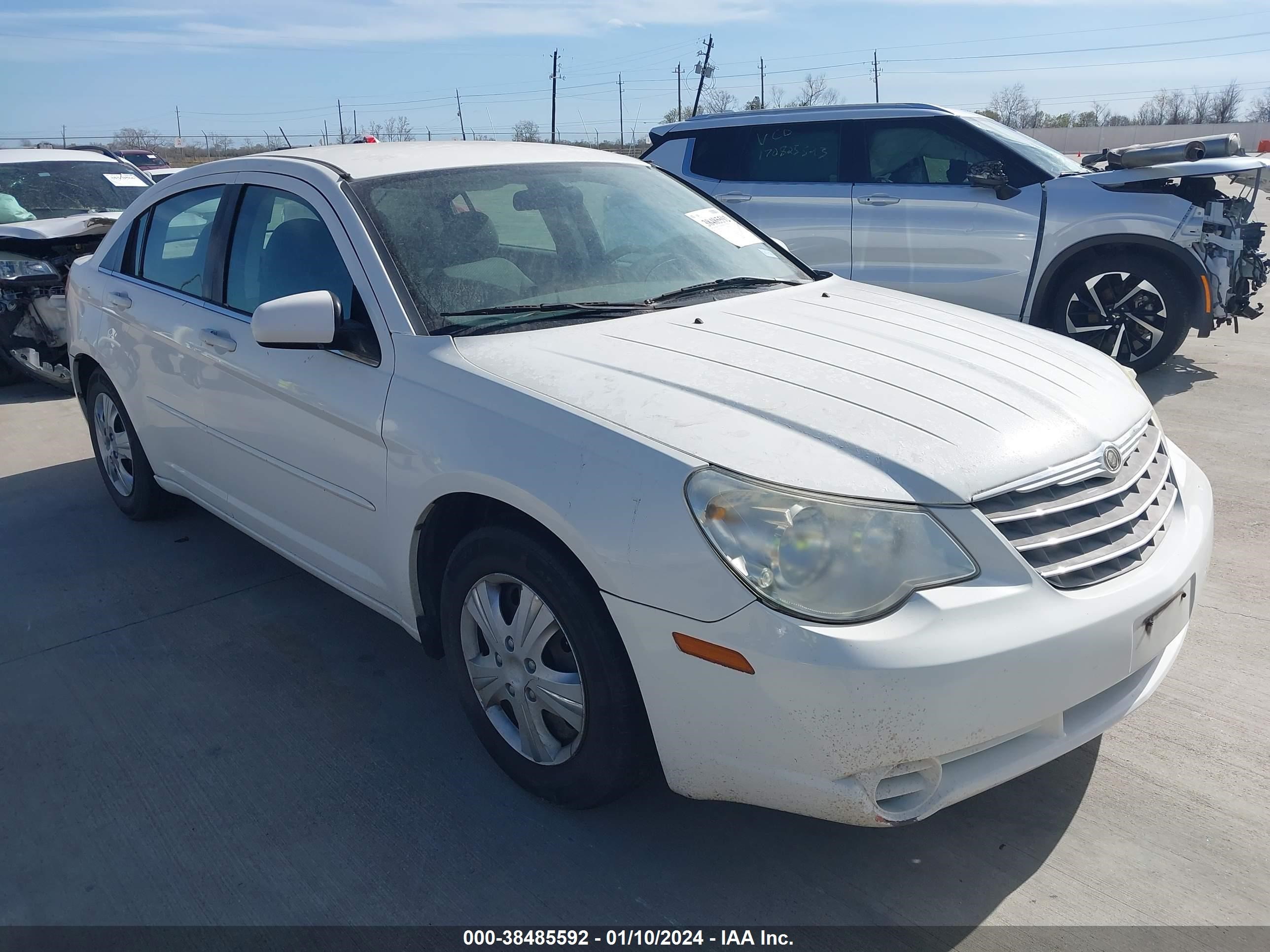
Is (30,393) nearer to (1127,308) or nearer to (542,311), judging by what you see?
(542,311)

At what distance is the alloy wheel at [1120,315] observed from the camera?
7059 mm

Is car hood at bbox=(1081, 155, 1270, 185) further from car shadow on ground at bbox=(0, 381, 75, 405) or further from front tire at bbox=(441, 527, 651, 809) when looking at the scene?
car shadow on ground at bbox=(0, 381, 75, 405)

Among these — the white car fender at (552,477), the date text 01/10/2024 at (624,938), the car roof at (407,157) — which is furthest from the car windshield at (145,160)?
the date text 01/10/2024 at (624,938)

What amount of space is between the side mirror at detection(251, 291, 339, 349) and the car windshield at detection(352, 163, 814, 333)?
257mm

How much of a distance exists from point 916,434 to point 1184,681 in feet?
5.34

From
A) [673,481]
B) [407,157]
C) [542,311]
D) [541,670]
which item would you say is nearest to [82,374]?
[407,157]

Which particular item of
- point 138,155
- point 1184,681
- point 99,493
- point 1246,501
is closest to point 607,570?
point 1184,681

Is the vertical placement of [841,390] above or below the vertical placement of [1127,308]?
above

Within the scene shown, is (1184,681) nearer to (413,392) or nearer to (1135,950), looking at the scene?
(1135,950)

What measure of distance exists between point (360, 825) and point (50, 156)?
8629 mm

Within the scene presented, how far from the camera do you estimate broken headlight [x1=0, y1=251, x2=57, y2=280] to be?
24.4 feet

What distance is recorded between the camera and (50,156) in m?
9.15

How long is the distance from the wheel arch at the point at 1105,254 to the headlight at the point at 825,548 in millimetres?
5611

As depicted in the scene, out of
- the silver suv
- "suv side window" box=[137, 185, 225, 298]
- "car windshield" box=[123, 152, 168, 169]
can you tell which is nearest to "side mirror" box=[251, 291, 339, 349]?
"suv side window" box=[137, 185, 225, 298]
